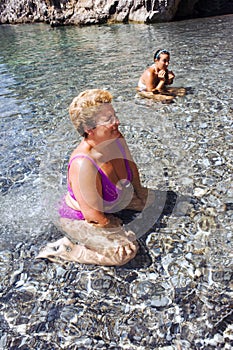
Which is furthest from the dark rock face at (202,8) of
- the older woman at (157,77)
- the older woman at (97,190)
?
the older woman at (97,190)

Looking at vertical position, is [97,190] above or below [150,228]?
above

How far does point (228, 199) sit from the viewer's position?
12.6ft

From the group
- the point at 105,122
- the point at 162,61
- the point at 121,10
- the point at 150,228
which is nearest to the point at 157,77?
the point at 162,61

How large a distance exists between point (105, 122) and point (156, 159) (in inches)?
89.2

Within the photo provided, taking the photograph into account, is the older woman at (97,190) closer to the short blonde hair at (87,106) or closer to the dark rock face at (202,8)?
the short blonde hair at (87,106)

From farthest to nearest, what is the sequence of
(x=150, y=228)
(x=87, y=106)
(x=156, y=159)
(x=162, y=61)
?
(x=162, y=61), (x=156, y=159), (x=150, y=228), (x=87, y=106)

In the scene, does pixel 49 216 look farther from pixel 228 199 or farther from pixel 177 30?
pixel 177 30

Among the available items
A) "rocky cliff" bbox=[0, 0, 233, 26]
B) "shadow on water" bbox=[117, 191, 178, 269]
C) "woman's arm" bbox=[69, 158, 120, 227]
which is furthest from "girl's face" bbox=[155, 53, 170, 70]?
"rocky cliff" bbox=[0, 0, 233, 26]

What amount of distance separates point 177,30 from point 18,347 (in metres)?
15.6

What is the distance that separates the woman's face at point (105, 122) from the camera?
8.78ft

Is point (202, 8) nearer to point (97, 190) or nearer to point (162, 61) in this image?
point (162, 61)

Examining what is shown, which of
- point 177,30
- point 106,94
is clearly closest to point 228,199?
point 106,94

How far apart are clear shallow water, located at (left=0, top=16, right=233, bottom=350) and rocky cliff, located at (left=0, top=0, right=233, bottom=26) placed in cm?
845

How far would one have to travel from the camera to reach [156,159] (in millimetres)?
4855
